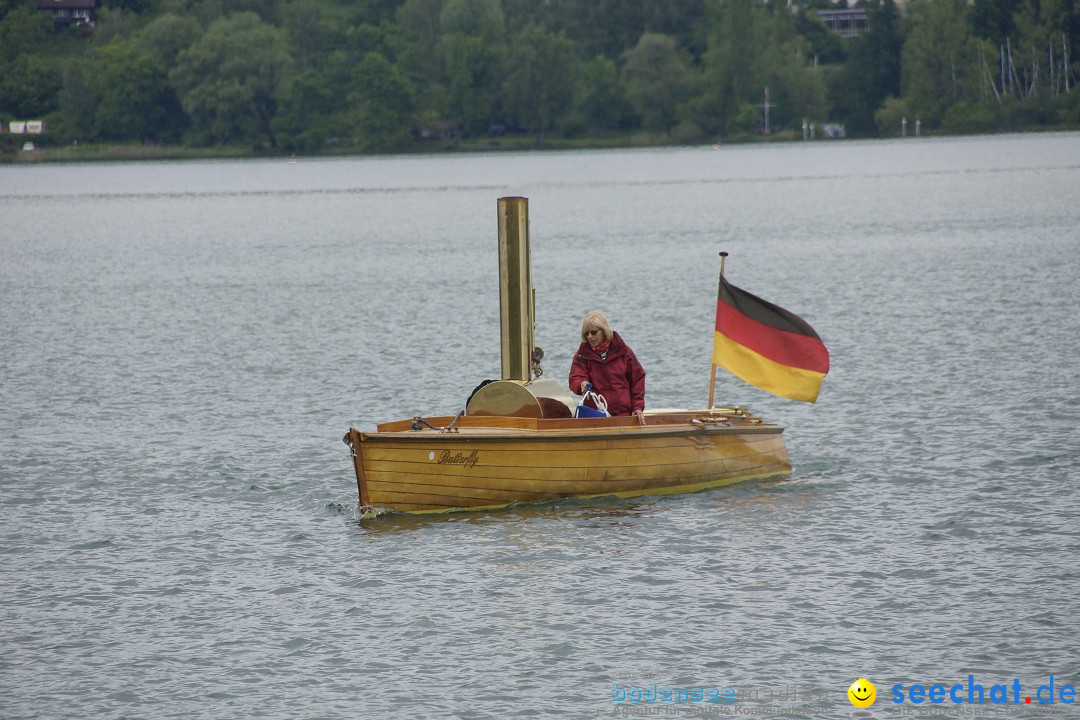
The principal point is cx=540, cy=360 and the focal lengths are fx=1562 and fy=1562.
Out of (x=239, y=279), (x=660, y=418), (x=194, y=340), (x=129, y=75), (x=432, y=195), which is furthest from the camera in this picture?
(x=129, y=75)

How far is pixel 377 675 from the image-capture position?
12.8 metres

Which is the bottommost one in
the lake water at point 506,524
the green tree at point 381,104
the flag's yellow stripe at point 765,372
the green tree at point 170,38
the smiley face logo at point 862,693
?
the smiley face logo at point 862,693

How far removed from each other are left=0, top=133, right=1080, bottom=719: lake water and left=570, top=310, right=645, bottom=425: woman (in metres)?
1.15

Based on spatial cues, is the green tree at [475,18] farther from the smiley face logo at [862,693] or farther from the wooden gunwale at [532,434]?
the smiley face logo at [862,693]

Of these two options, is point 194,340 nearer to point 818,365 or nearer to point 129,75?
point 818,365

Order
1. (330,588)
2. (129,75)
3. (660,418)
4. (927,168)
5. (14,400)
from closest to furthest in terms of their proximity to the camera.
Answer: (330,588) < (660,418) < (14,400) < (927,168) < (129,75)

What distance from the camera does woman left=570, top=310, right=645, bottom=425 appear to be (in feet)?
57.1

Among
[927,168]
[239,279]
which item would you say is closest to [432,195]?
[927,168]

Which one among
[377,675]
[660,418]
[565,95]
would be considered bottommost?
[377,675]

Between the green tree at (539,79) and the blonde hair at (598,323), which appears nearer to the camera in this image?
the blonde hair at (598,323)

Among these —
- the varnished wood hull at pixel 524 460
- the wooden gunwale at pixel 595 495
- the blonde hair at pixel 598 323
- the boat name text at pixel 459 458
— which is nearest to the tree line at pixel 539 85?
the wooden gunwale at pixel 595 495

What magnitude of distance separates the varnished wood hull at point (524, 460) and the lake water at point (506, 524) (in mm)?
288

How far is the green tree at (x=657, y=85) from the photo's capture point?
183500 millimetres

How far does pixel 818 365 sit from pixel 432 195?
9731 centimetres
